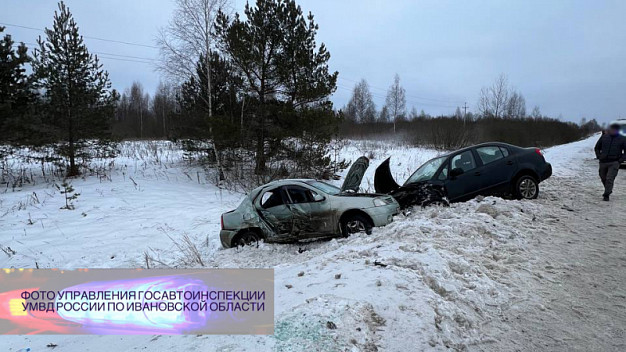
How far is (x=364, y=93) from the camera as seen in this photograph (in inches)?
2571

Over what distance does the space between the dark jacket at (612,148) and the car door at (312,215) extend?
22.5 feet

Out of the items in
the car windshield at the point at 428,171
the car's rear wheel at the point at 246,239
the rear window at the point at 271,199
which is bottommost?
the car's rear wheel at the point at 246,239

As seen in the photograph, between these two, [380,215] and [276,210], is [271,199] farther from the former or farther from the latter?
[380,215]

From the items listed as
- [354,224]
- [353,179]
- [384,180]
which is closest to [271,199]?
[354,224]

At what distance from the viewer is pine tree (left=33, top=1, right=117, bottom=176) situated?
601 inches

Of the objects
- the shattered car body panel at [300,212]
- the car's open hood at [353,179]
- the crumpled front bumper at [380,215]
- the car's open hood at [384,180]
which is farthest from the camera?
the car's open hood at [384,180]

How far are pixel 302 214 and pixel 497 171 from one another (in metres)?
5.06

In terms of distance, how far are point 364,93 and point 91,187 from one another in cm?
5736

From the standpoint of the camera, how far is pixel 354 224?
22.0ft

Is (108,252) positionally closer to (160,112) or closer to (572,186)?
(572,186)

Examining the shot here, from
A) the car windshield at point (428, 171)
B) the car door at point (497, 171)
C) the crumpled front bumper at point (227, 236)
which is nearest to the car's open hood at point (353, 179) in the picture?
the car windshield at point (428, 171)

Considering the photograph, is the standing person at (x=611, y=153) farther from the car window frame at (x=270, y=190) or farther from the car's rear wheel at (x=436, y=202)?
the car window frame at (x=270, y=190)

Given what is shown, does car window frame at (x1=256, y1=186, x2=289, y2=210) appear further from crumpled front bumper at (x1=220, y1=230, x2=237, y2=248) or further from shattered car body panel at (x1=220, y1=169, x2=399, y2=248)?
crumpled front bumper at (x1=220, y1=230, x2=237, y2=248)

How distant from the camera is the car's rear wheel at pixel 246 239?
7.30m
